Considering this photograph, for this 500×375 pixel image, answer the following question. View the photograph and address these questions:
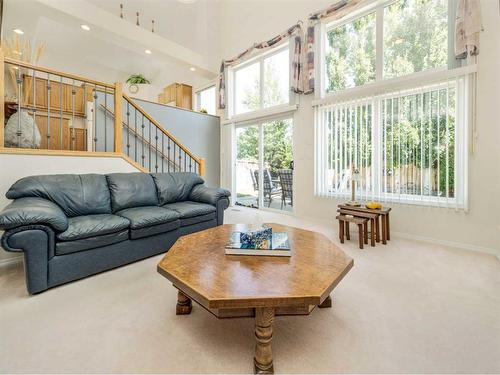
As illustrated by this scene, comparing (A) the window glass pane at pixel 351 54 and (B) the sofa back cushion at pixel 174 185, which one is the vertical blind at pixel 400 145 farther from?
(B) the sofa back cushion at pixel 174 185

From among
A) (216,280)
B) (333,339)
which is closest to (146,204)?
(216,280)

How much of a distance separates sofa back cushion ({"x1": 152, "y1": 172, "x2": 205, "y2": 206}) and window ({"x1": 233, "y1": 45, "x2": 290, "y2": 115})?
8.09ft

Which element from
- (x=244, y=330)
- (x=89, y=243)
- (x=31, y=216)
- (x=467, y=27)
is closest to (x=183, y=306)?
(x=244, y=330)

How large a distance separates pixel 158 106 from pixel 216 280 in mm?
4330

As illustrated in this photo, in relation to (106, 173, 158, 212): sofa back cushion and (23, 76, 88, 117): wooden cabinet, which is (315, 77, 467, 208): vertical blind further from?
(23, 76, 88, 117): wooden cabinet

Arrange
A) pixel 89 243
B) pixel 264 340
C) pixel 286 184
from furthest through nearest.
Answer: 1. pixel 286 184
2. pixel 89 243
3. pixel 264 340

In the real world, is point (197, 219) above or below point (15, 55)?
below

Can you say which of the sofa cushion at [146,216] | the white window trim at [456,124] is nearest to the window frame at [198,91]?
the white window trim at [456,124]

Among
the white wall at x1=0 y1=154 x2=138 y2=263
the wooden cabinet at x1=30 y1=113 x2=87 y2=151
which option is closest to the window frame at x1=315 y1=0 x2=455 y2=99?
the white wall at x1=0 y1=154 x2=138 y2=263

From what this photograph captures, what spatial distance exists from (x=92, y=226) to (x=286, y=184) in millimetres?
3397

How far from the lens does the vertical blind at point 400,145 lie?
9.09 feet

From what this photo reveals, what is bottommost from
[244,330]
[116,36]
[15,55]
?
[244,330]

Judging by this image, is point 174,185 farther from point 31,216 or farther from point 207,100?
point 207,100

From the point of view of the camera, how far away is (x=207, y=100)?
6484 mm
